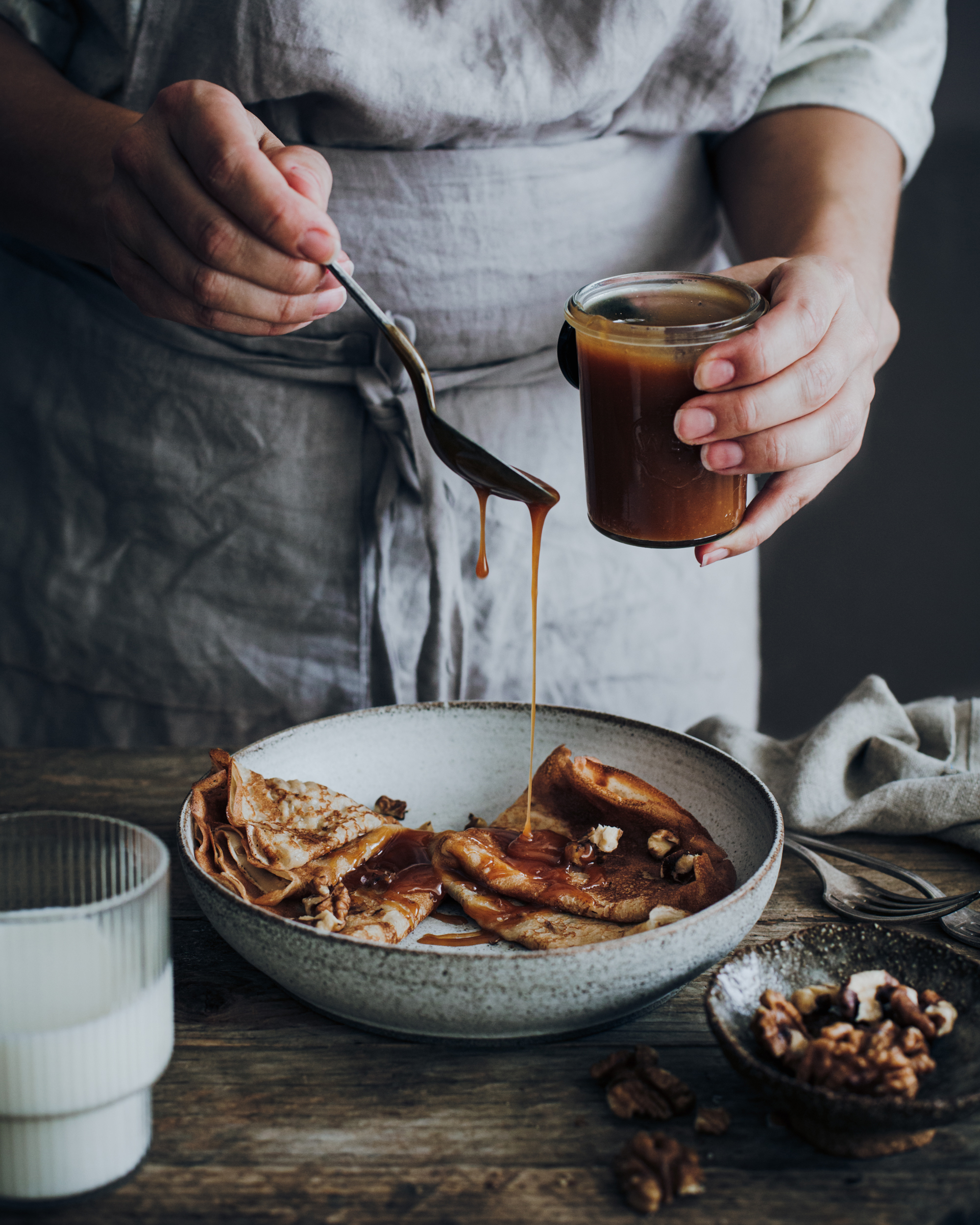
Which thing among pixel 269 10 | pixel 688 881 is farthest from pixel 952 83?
pixel 688 881

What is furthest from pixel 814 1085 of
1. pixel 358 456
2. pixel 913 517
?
pixel 913 517

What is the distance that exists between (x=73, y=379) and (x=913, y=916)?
1564mm

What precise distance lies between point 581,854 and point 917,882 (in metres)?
0.40

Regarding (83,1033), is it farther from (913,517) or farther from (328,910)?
(913,517)

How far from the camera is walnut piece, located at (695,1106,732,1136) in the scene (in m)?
0.90

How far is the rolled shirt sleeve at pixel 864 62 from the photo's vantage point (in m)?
1.86

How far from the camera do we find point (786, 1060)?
0.88m

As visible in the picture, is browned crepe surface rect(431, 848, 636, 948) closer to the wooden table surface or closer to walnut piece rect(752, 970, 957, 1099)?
the wooden table surface

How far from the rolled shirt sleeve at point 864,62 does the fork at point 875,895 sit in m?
1.24

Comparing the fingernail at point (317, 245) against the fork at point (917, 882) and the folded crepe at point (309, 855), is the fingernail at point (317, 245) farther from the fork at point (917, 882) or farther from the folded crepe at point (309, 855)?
the fork at point (917, 882)

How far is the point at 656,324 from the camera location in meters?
1.12

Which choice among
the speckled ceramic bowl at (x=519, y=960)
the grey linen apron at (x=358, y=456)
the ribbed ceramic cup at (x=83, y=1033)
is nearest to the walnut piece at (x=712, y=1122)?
the speckled ceramic bowl at (x=519, y=960)

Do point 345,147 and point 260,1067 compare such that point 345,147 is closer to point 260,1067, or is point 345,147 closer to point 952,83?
point 260,1067

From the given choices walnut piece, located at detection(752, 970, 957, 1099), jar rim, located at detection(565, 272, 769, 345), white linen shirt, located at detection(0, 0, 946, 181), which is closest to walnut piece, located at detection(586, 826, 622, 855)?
walnut piece, located at detection(752, 970, 957, 1099)
